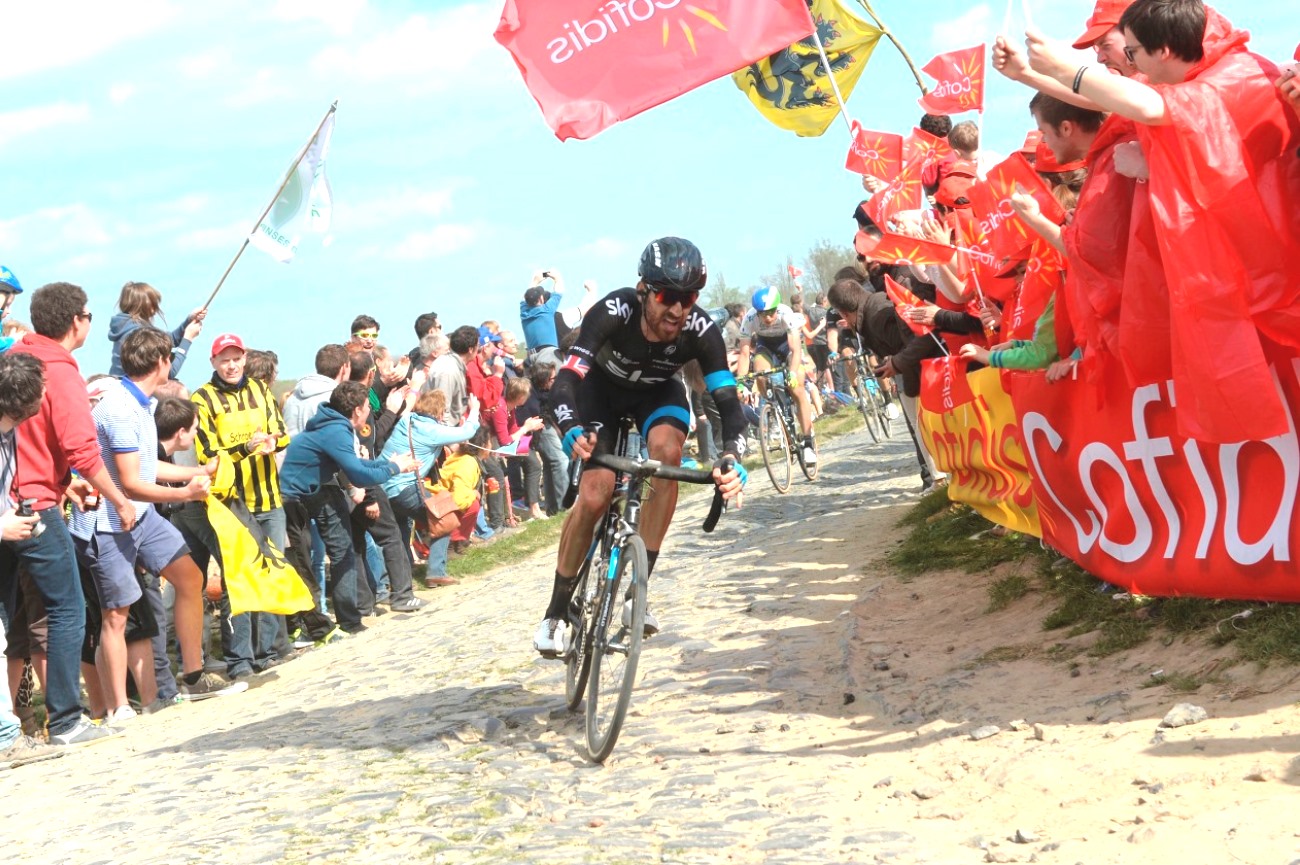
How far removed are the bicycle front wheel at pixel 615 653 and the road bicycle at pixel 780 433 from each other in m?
10.1

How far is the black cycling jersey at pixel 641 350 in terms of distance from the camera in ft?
24.1

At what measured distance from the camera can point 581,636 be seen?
747cm

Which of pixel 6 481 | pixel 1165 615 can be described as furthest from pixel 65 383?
pixel 1165 615

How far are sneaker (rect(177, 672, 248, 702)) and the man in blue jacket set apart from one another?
143 centimetres

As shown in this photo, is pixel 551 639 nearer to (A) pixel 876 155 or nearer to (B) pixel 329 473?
(B) pixel 329 473

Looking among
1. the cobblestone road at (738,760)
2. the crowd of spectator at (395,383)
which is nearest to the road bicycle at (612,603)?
the cobblestone road at (738,760)

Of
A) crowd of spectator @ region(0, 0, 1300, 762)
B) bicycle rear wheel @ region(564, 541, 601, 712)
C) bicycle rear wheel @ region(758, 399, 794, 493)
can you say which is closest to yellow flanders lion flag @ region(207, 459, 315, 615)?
crowd of spectator @ region(0, 0, 1300, 762)

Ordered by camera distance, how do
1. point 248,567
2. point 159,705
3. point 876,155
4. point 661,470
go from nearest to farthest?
point 661,470 < point 159,705 < point 248,567 < point 876,155

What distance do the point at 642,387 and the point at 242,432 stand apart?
191 inches

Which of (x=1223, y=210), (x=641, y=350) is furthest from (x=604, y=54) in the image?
(x=1223, y=210)

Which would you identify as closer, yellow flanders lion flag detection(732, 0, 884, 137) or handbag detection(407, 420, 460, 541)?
yellow flanders lion flag detection(732, 0, 884, 137)

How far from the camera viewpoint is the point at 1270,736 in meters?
5.08

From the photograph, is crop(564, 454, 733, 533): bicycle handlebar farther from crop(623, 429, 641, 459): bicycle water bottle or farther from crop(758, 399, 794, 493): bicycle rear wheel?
→ crop(758, 399, 794, 493): bicycle rear wheel

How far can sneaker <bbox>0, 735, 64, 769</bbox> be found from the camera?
8778mm
